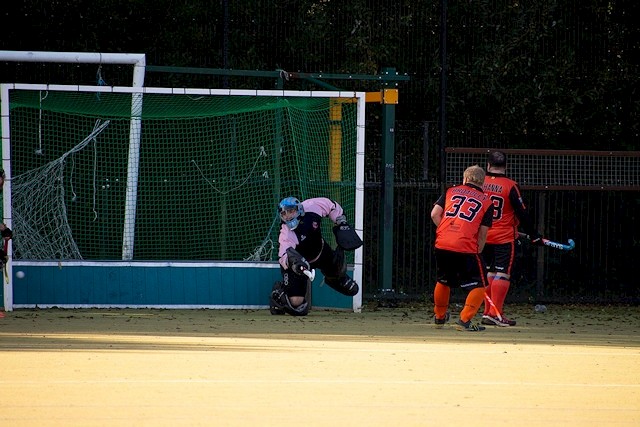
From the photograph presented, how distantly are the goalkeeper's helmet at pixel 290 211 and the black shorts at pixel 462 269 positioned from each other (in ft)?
5.73

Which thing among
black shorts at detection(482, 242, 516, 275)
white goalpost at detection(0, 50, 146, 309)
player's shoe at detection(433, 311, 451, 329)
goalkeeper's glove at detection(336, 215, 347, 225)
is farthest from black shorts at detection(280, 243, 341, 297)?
white goalpost at detection(0, 50, 146, 309)

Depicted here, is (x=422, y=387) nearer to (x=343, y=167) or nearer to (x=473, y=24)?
(x=343, y=167)

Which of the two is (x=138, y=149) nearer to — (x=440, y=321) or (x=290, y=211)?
(x=290, y=211)

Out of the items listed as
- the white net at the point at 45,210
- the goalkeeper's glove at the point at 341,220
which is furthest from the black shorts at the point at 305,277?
the white net at the point at 45,210

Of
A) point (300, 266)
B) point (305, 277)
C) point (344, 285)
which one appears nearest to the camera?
point (300, 266)

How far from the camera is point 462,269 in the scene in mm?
12070

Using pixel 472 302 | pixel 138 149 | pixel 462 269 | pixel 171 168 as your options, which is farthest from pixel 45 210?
pixel 472 302

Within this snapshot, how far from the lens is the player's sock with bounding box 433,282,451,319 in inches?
483

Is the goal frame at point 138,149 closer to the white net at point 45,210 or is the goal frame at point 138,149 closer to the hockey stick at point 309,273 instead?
the white net at point 45,210

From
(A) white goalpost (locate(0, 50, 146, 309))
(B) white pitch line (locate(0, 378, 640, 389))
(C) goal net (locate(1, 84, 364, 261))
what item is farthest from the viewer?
(C) goal net (locate(1, 84, 364, 261))

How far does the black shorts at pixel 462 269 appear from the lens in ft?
39.4

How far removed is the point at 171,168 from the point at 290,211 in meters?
3.11

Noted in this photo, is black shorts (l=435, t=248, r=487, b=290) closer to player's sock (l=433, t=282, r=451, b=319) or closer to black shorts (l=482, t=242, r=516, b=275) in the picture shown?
player's sock (l=433, t=282, r=451, b=319)

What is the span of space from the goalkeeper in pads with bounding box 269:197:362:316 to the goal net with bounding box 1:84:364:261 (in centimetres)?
114
